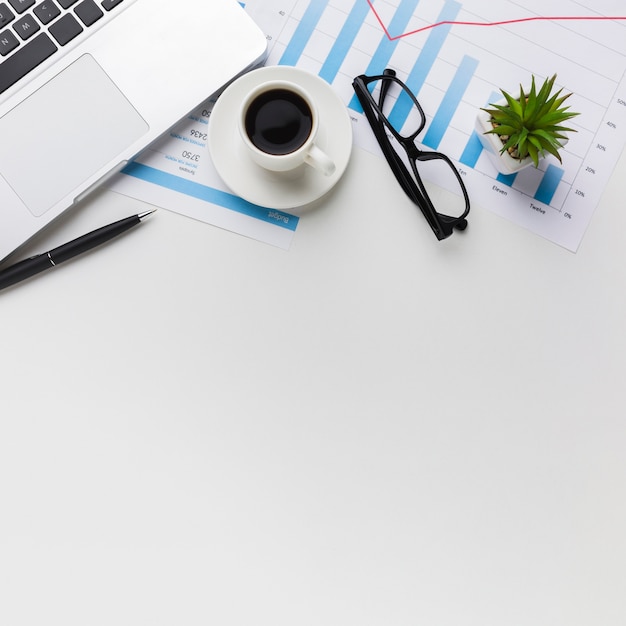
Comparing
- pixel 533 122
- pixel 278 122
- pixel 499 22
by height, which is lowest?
pixel 278 122

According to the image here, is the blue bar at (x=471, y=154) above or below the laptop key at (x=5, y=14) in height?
above

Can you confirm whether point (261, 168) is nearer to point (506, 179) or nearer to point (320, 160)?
point (320, 160)

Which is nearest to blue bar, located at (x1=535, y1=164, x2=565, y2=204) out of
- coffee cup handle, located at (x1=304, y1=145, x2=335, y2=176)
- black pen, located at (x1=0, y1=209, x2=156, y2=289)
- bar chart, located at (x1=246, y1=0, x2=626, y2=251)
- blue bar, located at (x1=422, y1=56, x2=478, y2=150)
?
bar chart, located at (x1=246, y1=0, x2=626, y2=251)

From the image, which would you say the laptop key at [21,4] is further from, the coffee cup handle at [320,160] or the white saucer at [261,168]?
the coffee cup handle at [320,160]

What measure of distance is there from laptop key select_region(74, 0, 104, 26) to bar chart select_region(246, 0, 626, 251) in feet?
0.79

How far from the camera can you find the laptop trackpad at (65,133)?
0.56 metres

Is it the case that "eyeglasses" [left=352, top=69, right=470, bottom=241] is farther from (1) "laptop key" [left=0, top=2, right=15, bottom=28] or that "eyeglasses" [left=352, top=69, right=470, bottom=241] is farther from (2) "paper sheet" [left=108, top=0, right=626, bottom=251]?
(1) "laptop key" [left=0, top=2, right=15, bottom=28]

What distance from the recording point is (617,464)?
63 centimetres

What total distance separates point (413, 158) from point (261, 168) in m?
0.17

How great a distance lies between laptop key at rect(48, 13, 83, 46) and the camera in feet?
1.81

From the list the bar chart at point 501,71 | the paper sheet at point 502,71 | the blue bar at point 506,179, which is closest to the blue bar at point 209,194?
the paper sheet at point 502,71

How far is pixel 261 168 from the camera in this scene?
23.4 inches

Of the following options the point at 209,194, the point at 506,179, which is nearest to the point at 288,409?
the point at 209,194

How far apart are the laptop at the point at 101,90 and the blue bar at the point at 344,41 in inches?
3.3
